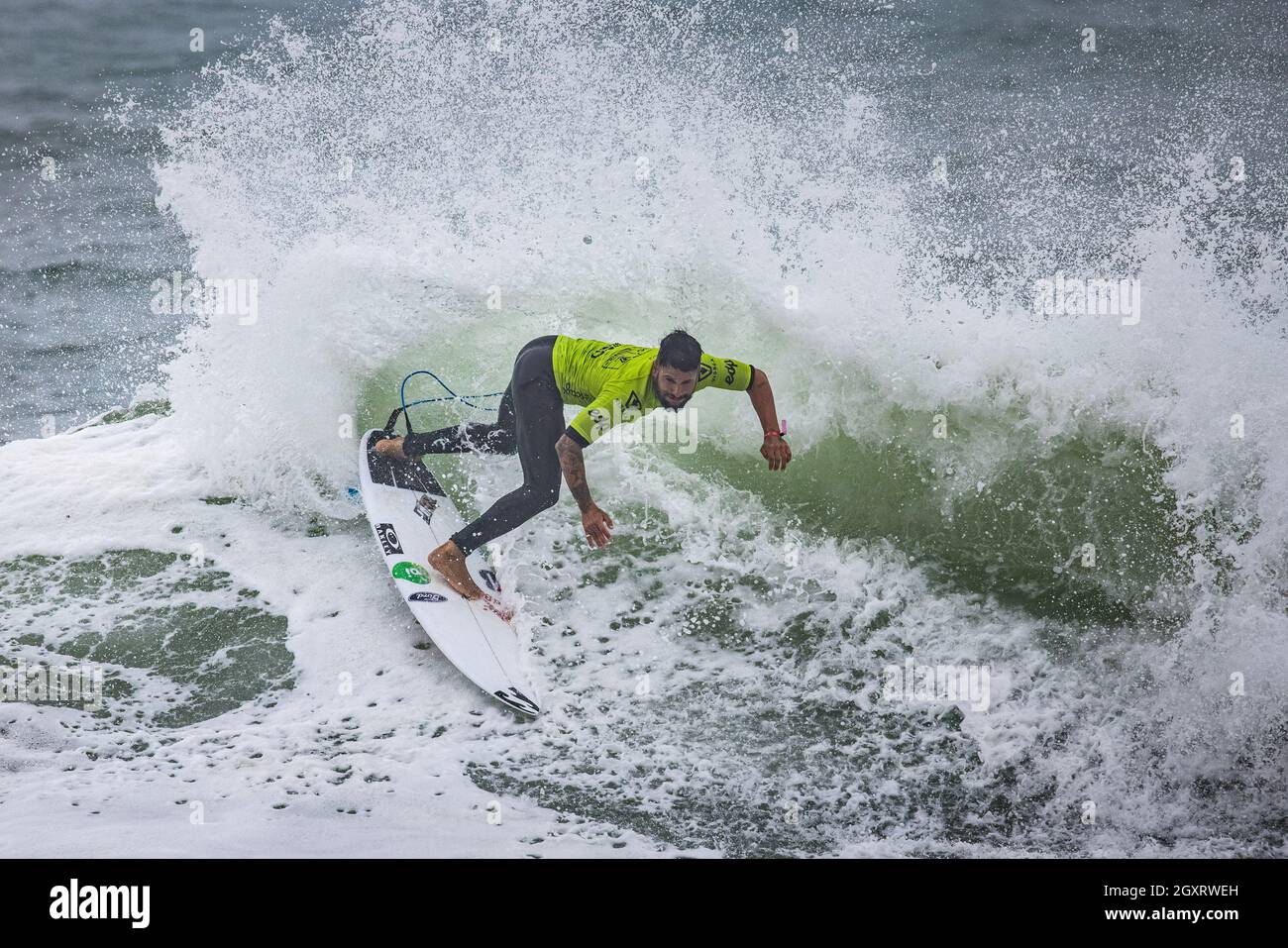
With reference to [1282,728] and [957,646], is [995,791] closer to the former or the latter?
[957,646]

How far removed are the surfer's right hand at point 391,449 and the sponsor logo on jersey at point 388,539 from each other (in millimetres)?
451

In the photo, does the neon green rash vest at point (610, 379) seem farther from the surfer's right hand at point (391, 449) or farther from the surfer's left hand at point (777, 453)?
the surfer's right hand at point (391, 449)

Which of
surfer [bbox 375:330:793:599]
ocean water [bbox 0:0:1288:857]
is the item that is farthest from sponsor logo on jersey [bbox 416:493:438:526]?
surfer [bbox 375:330:793:599]

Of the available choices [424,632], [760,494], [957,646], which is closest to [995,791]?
[957,646]

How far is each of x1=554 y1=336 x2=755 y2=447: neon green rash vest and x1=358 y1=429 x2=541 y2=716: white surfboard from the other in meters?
1.11

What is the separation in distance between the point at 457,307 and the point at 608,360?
2132mm

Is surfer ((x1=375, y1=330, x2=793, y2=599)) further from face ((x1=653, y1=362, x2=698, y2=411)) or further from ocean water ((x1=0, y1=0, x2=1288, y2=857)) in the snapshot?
ocean water ((x1=0, y1=0, x2=1288, y2=857))

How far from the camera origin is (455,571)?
5.52 metres

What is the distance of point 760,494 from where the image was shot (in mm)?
6172

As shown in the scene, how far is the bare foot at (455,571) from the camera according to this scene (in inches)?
217

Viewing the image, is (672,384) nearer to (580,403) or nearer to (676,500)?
(580,403)

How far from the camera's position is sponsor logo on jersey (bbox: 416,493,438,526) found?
604 cm

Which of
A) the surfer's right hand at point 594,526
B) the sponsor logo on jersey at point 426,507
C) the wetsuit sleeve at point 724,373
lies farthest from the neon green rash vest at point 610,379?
the sponsor logo on jersey at point 426,507

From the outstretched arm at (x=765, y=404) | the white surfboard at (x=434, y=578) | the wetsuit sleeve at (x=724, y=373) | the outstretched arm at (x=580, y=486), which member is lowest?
the white surfboard at (x=434, y=578)
